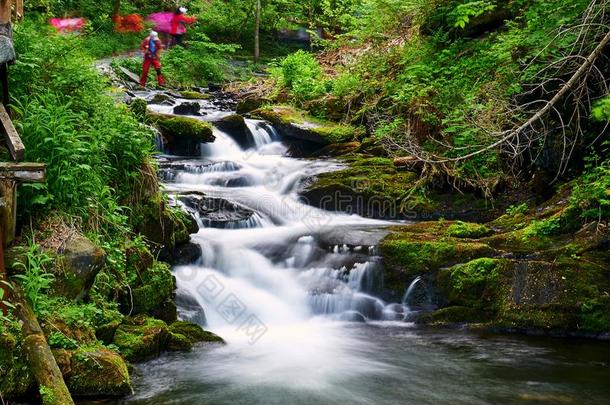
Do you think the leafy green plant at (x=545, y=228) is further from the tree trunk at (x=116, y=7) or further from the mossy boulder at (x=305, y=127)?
the tree trunk at (x=116, y=7)

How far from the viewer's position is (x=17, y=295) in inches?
181

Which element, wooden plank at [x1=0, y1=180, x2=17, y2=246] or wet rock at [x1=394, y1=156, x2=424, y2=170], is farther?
wet rock at [x1=394, y1=156, x2=424, y2=170]

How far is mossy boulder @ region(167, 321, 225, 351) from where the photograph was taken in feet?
21.2

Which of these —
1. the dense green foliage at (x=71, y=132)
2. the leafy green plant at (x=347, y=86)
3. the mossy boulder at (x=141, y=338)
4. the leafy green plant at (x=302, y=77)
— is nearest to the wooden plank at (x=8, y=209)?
the dense green foliage at (x=71, y=132)

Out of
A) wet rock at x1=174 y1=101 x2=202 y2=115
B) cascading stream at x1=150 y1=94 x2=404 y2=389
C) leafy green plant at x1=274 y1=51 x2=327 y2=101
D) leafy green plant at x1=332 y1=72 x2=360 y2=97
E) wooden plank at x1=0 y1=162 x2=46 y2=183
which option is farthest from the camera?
leafy green plant at x1=274 y1=51 x2=327 y2=101

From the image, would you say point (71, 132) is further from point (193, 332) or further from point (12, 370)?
point (12, 370)

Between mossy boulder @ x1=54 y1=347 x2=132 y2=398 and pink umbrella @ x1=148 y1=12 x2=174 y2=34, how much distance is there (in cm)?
2603

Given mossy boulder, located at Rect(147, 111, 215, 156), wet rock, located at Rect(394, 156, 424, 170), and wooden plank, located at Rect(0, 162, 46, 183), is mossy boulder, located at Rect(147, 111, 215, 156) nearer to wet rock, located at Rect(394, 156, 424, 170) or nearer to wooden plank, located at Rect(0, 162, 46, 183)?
wet rock, located at Rect(394, 156, 424, 170)

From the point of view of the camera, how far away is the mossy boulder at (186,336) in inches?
254

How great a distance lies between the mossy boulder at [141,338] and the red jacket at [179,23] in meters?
23.7

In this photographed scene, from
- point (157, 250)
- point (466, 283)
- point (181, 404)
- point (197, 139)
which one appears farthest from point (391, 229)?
point (197, 139)

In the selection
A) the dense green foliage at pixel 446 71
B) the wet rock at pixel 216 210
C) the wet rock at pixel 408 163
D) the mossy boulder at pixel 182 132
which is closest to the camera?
the dense green foliage at pixel 446 71

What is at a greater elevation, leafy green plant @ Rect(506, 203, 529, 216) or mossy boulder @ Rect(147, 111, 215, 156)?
mossy boulder @ Rect(147, 111, 215, 156)

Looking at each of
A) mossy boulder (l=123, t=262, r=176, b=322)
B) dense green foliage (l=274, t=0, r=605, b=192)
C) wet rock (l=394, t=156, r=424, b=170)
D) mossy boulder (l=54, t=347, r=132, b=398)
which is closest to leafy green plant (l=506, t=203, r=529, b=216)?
dense green foliage (l=274, t=0, r=605, b=192)
